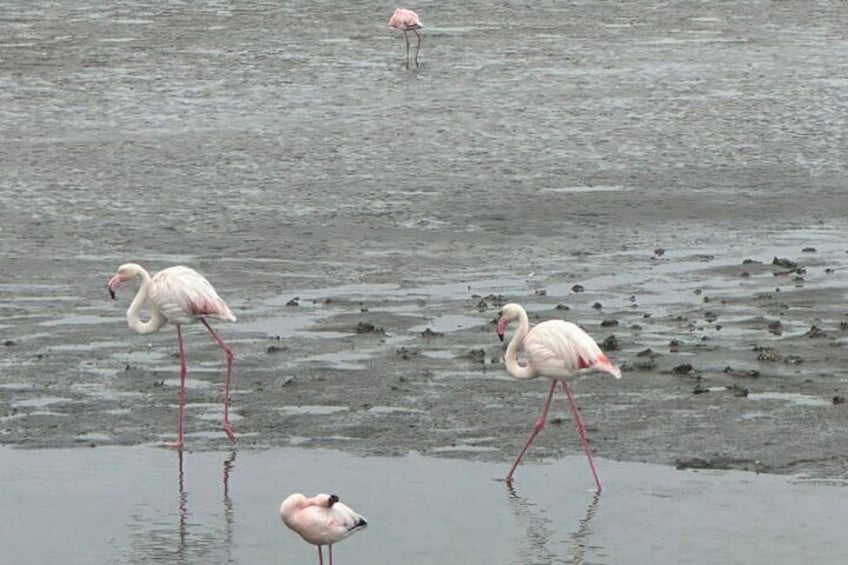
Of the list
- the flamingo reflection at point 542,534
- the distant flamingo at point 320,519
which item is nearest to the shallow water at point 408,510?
the flamingo reflection at point 542,534

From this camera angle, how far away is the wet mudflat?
12836 mm

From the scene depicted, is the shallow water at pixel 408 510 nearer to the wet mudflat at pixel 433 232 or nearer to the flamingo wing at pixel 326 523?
the wet mudflat at pixel 433 232

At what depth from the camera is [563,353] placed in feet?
39.6

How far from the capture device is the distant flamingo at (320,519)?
9.61 metres

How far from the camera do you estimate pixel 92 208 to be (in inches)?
770

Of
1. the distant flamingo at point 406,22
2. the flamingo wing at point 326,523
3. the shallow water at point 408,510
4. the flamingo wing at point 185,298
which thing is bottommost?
the shallow water at point 408,510

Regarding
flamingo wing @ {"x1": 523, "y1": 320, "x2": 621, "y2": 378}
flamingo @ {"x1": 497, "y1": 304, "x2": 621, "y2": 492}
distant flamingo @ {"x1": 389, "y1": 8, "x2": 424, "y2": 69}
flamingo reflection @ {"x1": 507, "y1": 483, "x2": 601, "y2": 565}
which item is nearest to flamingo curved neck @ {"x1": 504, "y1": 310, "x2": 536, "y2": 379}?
flamingo @ {"x1": 497, "y1": 304, "x2": 621, "y2": 492}

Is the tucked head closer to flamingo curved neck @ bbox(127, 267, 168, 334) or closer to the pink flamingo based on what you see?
the pink flamingo

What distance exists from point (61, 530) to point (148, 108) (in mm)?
14538

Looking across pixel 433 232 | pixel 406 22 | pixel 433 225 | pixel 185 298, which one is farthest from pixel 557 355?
pixel 406 22

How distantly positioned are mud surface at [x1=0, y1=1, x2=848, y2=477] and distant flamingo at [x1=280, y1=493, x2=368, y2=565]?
261cm

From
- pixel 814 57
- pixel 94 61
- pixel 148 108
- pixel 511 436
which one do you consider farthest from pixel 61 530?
pixel 814 57

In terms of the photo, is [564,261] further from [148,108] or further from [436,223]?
[148,108]

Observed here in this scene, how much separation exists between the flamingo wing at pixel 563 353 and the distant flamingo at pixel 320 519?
106 inches
